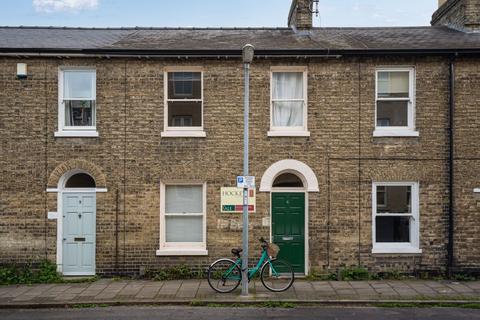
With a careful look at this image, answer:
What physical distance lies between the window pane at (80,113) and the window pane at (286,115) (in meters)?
4.93

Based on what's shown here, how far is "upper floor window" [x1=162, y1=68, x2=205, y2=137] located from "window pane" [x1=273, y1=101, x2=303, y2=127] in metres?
2.03

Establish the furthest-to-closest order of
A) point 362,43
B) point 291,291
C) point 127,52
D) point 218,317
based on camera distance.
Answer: point 362,43 < point 127,52 < point 291,291 < point 218,317

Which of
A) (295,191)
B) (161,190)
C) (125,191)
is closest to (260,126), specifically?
(295,191)

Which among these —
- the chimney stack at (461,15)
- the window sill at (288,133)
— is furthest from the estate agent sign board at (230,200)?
the chimney stack at (461,15)

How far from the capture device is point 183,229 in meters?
13.7

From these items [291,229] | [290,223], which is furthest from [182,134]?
[291,229]

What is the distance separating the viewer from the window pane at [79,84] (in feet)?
44.7

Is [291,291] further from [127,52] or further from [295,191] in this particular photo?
[127,52]

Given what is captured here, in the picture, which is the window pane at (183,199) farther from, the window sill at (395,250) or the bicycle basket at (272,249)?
the window sill at (395,250)

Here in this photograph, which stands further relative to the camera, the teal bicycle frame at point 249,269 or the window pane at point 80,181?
the window pane at point 80,181

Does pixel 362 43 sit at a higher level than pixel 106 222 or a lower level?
higher

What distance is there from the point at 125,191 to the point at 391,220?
7.15 meters

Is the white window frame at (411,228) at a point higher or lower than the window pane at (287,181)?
lower

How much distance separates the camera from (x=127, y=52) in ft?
43.5
